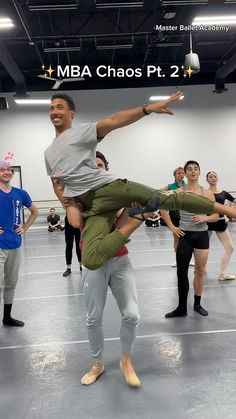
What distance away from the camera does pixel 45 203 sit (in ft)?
50.7

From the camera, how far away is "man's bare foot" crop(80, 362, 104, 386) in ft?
9.62

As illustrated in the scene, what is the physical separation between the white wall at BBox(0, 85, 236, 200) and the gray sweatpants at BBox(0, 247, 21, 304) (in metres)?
11.4

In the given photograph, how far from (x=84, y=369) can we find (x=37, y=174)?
1300 cm

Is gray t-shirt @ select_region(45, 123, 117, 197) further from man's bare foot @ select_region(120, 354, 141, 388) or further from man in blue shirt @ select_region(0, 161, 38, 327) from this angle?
man in blue shirt @ select_region(0, 161, 38, 327)

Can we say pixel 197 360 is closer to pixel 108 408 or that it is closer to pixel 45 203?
pixel 108 408

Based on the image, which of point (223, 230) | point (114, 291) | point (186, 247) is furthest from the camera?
point (223, 230)

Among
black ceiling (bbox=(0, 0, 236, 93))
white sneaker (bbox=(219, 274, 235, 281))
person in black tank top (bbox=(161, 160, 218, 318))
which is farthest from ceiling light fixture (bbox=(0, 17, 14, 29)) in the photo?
white sneaker (bbox=(219, 274, 235, 281))

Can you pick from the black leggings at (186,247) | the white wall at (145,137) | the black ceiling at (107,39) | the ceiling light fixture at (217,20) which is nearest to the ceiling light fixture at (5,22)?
the black ceiling at (107,39)

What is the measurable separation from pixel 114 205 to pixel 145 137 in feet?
44.7

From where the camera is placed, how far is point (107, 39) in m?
11.3

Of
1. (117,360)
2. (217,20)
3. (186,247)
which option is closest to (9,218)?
(117,360)

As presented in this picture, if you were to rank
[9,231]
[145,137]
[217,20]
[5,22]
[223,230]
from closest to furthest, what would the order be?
[9,231] → [223,230] → [5,22] → [217,20] → [145,137]

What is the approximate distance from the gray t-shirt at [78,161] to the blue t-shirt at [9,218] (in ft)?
4.81

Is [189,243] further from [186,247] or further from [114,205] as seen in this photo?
[114,205]
